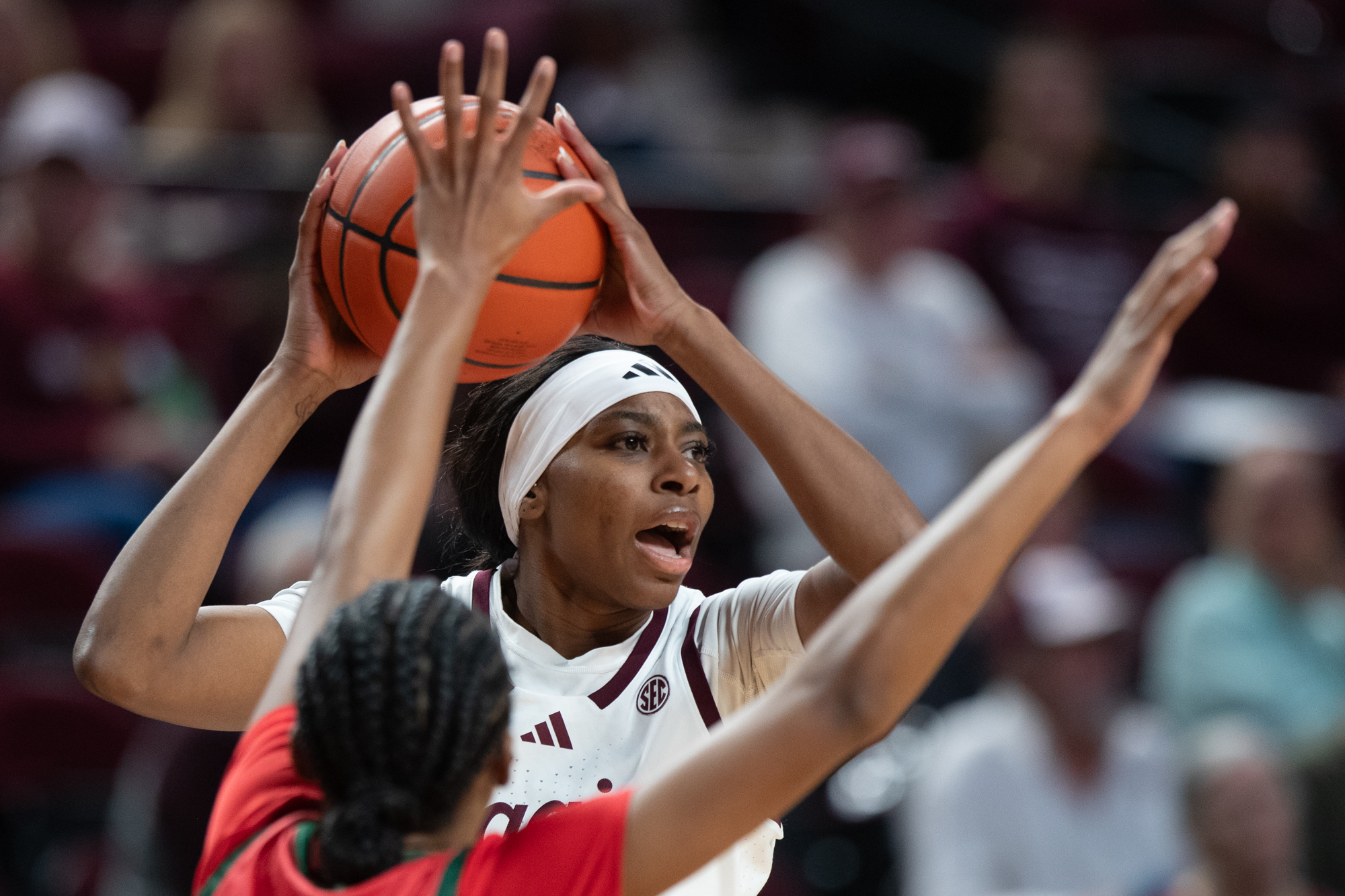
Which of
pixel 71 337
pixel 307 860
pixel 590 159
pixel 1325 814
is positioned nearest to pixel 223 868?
pixel 307 860

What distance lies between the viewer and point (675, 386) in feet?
7.79

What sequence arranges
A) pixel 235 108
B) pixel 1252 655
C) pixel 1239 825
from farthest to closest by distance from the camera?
pixel 235 108
pixel 1252 655
pixel 1239 825

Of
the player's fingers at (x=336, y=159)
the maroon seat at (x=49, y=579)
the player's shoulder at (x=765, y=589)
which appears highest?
the player's fingers at (x=336, y=159)

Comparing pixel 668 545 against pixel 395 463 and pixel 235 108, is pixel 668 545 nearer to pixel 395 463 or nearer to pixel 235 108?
pixel 395 463

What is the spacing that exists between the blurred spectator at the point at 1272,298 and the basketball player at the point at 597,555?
15.3 feet

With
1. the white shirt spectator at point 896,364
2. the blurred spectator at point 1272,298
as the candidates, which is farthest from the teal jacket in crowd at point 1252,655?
the blurred spectator at point 1272,298

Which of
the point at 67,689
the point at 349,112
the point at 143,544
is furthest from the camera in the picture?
the point at 349,112

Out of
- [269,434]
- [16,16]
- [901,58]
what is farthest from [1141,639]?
[16,16]

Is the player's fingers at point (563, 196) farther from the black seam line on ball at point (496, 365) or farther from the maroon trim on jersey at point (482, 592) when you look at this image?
the maroon trim on jersey at point (482, 592)

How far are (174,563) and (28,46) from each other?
15.8 ft

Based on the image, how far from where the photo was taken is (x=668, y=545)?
2.35 meters

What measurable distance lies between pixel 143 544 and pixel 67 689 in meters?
2.69

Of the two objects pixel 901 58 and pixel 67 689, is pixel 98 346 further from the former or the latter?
pixel 901 58

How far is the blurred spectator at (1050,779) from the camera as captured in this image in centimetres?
437
